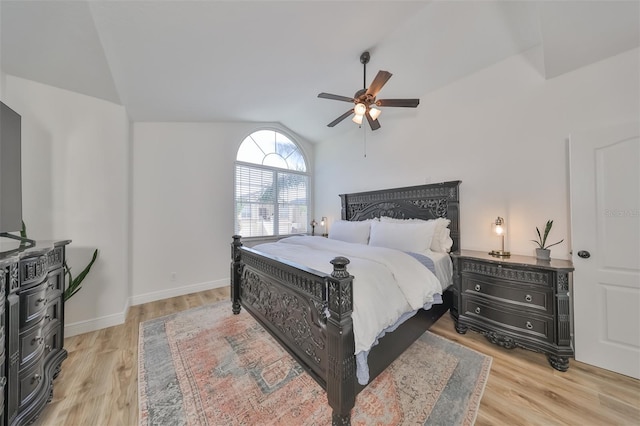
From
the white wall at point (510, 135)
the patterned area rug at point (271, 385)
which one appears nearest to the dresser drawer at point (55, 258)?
the patterned area rug at point (271, 385)

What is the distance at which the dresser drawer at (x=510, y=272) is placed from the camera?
1.95 metres

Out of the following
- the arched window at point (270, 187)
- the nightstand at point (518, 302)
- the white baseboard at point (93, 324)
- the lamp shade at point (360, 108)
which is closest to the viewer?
the nightstand at point (518, 302)

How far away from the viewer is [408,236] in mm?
2705

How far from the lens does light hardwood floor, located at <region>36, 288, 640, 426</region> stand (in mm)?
1396

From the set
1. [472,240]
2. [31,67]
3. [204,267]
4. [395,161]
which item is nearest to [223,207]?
[204,267]

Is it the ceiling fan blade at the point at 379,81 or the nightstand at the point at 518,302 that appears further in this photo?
the ceiling fan blade at the point at 379,81

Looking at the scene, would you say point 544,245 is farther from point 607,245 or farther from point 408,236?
point 408,236

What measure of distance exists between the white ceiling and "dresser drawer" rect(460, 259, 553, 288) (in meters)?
2.02

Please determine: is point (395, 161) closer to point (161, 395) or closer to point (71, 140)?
point (161, 395)

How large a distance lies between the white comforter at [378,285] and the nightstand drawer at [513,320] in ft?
2.04

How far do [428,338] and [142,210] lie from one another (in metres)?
4.11

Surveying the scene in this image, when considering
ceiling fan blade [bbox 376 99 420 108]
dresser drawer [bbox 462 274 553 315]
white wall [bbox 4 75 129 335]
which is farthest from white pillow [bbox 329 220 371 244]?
white wall [bbox 4 75 129 335]

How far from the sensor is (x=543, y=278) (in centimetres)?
195

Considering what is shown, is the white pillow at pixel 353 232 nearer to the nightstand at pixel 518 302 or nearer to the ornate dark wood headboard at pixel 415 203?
the ornate dark wood headboard at pixel 415 203
